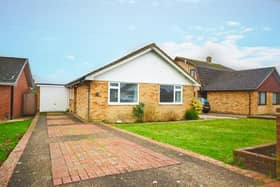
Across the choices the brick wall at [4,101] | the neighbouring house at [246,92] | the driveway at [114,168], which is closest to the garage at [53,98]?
the brick wall at [4,101]

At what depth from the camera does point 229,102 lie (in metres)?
21.4

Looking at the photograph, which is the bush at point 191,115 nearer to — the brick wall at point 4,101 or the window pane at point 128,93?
the window pane at point 128,93

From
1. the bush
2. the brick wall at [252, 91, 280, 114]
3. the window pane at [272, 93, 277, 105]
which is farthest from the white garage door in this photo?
the window pane at [272, 93, 277, 105]

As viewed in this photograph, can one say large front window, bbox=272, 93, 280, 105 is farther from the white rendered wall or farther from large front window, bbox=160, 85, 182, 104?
large front window, bbox=160, 85, 182, 104

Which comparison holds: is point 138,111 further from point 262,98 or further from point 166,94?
point 262,98

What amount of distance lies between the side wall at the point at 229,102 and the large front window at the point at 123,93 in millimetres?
13273

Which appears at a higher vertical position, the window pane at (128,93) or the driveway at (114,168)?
the window pane at (128,93)

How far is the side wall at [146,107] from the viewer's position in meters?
11.7

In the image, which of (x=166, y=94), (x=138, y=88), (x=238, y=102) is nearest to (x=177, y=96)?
(x=166, y=94)

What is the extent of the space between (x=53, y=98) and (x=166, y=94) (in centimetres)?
1306

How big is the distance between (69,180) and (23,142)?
382 centimetres

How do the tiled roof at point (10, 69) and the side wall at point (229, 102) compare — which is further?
the side wall at point (229, 102)

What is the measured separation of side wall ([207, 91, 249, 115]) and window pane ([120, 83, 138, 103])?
13.3 metres

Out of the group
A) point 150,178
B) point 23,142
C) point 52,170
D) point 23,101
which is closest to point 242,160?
point 150,178
